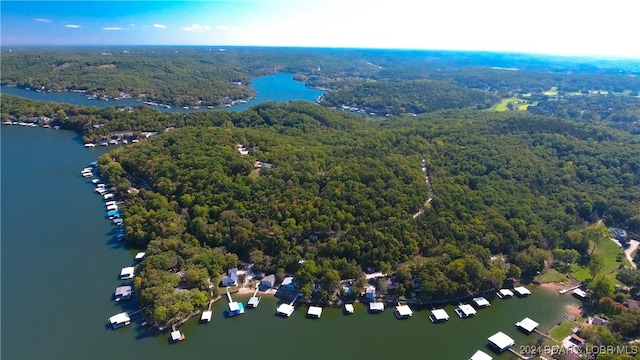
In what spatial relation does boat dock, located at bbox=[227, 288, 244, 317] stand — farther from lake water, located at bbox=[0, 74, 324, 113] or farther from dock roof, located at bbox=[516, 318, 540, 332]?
lake water, located at bbox=[0, 74, 324, 113]

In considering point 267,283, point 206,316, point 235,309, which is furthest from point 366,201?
point 206,316

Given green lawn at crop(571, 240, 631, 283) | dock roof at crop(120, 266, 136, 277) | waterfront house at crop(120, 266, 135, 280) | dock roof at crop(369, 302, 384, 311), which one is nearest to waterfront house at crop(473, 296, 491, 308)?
dock roof at crop(369, 302, 384, 311)

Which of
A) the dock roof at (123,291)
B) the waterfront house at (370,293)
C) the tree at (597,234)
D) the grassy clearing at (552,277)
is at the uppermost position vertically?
the tree at (597,234)

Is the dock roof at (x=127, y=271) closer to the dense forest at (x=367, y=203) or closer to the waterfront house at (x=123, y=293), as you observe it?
the waterfront house at (x=123, y=293)

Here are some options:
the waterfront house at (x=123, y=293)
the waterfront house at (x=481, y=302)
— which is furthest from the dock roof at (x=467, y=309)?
the waterfront house at (x=123, y=293)

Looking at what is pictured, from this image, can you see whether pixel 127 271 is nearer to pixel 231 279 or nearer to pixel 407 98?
pixel 231 279

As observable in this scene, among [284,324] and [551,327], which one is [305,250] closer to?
[284,324]
